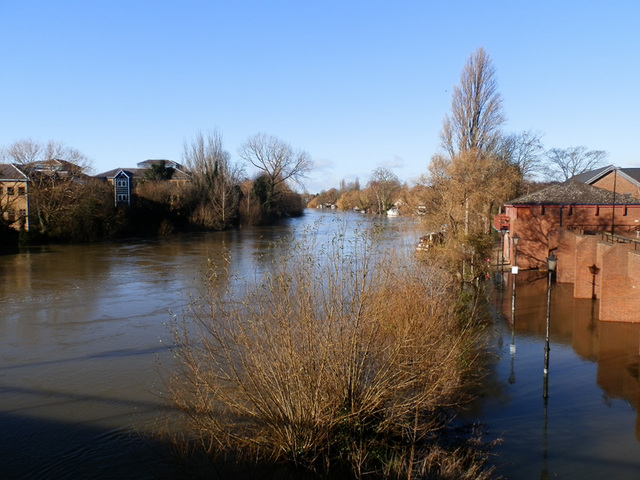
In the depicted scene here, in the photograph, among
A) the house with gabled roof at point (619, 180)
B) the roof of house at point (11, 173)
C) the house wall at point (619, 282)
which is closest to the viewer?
the house wall at point (619, 282)

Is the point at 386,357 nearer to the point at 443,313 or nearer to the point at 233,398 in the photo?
the point at 233,398

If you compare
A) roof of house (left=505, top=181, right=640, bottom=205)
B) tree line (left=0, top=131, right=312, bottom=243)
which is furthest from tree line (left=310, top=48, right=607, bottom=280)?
tree line (left=0, top=131, right=312, bottom=243)

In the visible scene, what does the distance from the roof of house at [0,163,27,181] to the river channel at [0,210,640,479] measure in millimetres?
20728

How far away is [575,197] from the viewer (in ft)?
81.6

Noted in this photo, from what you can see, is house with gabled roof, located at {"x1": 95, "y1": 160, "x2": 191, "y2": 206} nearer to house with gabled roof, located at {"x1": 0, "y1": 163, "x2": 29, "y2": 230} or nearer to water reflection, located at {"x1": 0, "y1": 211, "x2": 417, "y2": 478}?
house with gabled roof, located at {"x1": 0, "y1": 163, "x2": 29, "y2": 230}

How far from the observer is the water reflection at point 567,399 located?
774 centimetres

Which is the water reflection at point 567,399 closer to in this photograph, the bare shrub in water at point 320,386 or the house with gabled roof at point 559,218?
the bare shrub in water at point 320,386

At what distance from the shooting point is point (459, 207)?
2191 cm

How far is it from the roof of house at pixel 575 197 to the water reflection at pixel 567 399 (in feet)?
30.2

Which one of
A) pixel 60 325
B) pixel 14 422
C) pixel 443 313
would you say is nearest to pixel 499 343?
pixel 443 313

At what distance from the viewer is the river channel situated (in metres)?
7.73

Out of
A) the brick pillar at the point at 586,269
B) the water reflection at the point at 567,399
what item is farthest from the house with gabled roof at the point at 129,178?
the water reflection at the point at 567,399

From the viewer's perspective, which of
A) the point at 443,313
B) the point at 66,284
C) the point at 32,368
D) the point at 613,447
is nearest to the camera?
the point at 613,447

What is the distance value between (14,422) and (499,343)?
34.4 ft
